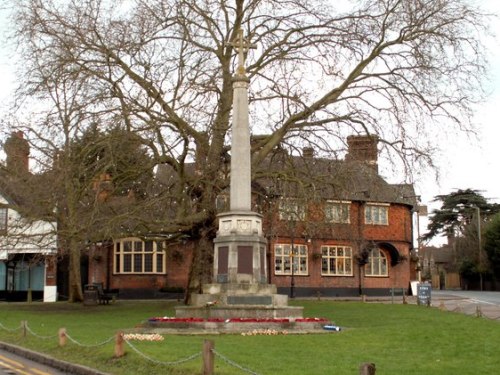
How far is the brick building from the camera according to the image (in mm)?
28875

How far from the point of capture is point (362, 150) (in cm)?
2906

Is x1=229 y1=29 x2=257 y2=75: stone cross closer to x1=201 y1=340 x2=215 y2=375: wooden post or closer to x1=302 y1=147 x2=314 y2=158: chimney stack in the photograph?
x1=302 y1=147 x2=314 y2=158: chimney stack

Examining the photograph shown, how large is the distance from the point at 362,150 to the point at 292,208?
383 centimetres

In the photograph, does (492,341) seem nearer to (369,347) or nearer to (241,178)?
(369,347)

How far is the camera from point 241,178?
23562 mm

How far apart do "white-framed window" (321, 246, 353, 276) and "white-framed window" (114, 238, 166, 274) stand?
483 inches

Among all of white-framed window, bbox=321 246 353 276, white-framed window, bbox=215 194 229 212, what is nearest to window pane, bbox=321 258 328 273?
white-framed window, bbox=321 246 353 276

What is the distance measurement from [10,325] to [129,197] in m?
10.2

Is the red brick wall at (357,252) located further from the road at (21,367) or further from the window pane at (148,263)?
the road at (21,367)

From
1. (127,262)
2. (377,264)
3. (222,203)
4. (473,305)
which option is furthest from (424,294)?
(127,262)

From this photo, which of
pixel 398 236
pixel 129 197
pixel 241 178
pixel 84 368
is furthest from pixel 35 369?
pixel 398 236

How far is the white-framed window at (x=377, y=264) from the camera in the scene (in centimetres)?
5398

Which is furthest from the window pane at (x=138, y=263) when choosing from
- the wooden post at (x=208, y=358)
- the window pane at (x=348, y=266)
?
the wooden post at (x=208, y=358)

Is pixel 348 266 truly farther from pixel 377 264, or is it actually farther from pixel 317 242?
pixel 317 242
